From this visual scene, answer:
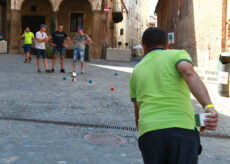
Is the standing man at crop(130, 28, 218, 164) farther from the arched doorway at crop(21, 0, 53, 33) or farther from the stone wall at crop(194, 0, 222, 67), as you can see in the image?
the arched doorway at crop(21, 0, 53, 33)

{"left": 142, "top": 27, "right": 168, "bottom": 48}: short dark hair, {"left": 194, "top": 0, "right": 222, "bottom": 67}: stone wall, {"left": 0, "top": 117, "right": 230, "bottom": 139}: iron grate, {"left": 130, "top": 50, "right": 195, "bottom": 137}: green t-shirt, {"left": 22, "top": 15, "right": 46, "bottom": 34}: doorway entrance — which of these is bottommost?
{"left": 0, "top": 117, "right": 230, "bottom": 139}: iron grate

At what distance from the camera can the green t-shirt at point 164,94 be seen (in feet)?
6.51

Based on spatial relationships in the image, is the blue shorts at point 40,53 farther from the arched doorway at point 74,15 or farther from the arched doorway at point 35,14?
the arched doorway at point 35,14

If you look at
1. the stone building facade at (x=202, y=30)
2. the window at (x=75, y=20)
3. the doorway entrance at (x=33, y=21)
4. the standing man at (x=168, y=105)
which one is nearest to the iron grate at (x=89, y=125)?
the standing man at (x=168, y=105)

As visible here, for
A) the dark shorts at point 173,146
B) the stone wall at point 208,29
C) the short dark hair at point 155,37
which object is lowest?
the dark shorts at point 173,146

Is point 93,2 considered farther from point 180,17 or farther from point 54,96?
point 54,96

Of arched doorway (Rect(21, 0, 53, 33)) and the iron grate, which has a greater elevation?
arched doorway (Rect(21, 0, 53, 33))

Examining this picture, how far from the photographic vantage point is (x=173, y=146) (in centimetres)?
192

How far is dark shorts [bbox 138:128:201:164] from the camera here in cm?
192

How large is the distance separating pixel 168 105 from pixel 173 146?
0.25 meters

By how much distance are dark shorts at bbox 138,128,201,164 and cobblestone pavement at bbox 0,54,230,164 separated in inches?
65.8

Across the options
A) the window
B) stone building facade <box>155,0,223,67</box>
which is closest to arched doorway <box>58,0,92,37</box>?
the window

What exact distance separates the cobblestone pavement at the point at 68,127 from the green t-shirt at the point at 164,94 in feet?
5.49

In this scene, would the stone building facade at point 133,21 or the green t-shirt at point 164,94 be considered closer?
the green t-shirt at point 164,94
